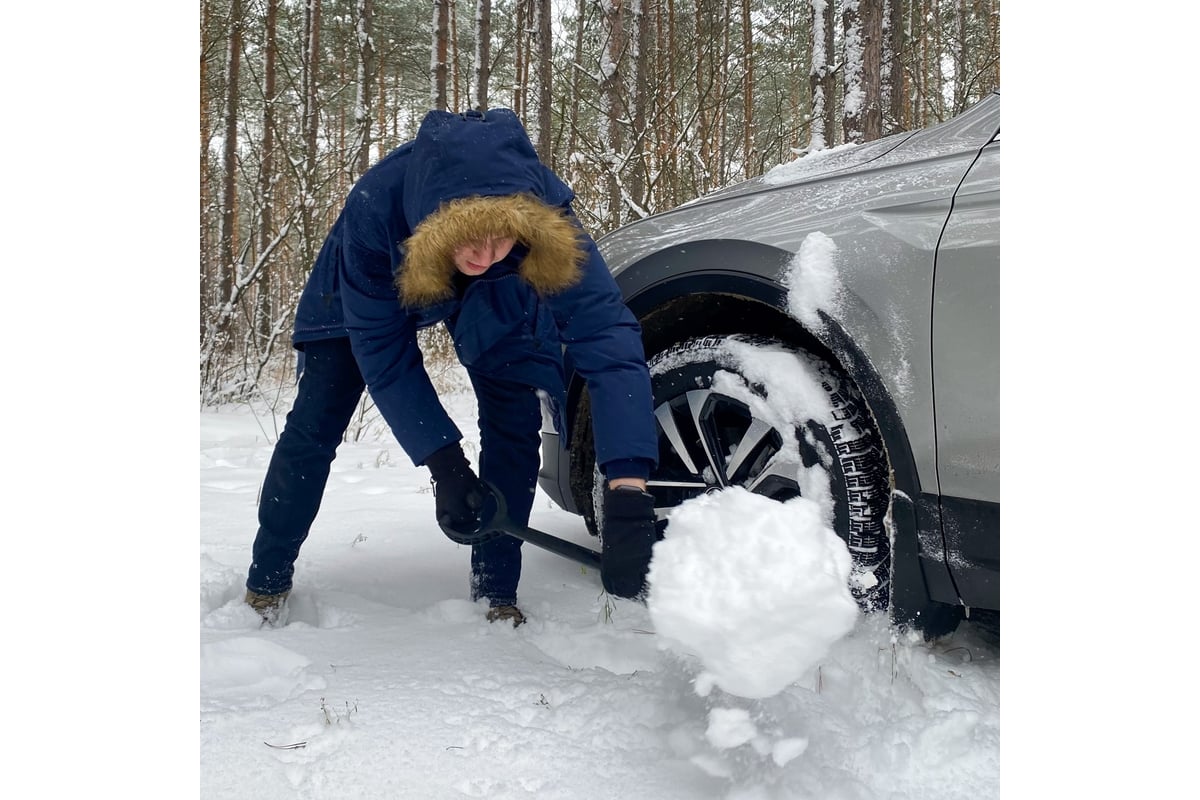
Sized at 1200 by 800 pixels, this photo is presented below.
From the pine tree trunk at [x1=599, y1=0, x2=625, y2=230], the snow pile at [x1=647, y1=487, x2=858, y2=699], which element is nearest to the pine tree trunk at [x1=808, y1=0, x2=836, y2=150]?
the pine tree trunk at [x1=599, y1=0, x2=625, y2=230]

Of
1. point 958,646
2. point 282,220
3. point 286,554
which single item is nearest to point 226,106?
point 282,220

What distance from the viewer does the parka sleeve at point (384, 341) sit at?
5.54ft

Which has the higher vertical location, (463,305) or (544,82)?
(544,82)

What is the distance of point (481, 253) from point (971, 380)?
0.88 metres

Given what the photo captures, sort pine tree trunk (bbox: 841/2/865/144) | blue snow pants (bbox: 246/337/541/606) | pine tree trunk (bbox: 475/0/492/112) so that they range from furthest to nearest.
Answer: pine tree trunk (bbox: 475/0/492/112), pine tree trunk (bbox: 841/2/865/144), blue snow pants (bbox: 246/337/541/606)

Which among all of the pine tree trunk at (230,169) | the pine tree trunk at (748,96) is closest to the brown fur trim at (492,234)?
the pine tree trunk at (230,169)

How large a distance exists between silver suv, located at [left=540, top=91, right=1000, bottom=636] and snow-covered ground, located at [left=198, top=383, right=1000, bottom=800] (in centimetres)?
13

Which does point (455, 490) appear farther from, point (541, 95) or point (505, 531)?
point (541, 95)

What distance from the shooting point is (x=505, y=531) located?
1755mm

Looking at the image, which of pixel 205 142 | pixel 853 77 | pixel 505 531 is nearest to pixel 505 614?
pixel 505 531

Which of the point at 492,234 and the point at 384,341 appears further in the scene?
the point at 384,341

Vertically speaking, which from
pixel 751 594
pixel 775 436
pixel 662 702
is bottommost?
pixel 662 702

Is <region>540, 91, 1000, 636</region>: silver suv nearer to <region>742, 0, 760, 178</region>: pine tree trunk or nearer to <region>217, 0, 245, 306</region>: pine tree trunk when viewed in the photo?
<region>217, 0, 245, 306</region>: pine tree trunk

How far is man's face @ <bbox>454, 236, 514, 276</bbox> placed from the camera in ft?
4.84
